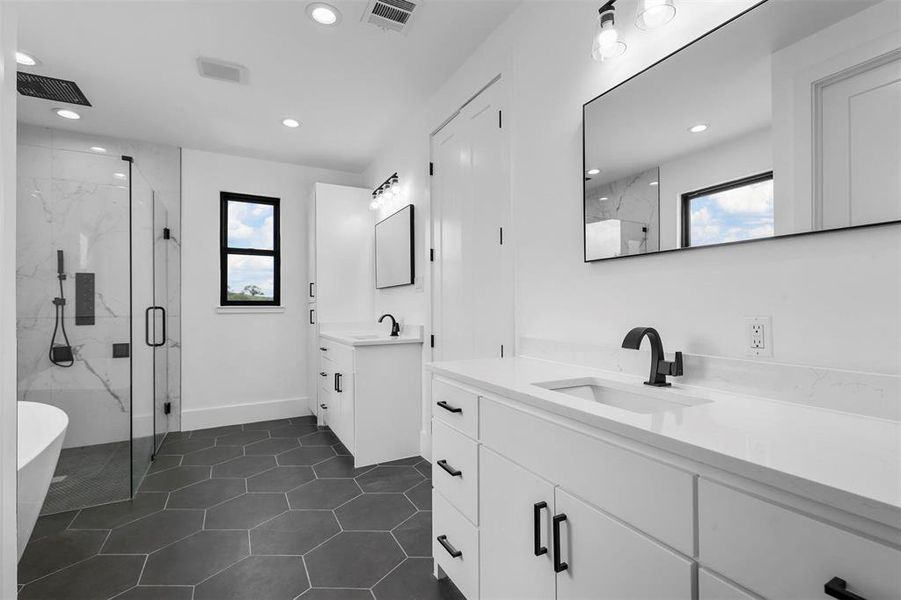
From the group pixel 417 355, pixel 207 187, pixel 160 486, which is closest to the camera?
pixel 160 486

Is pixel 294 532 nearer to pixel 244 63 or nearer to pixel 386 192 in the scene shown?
pixel 386 192

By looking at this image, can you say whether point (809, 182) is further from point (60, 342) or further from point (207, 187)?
point (207, 187)

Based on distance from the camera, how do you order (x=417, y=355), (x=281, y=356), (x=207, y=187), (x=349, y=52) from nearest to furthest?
(x=349, y=52)
(x=417, y=355)
(x=207, y=187)
(x=281, y=356)

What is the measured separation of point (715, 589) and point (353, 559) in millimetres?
1622

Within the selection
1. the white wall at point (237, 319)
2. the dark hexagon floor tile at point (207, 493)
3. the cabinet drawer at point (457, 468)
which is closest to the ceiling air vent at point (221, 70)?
the white wall at point (237, 319)

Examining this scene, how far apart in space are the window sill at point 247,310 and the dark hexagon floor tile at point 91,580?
2.51 metres

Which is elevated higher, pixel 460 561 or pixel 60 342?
pixel 60 342

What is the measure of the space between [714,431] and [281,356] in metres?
4.21

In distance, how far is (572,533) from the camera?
104 cm

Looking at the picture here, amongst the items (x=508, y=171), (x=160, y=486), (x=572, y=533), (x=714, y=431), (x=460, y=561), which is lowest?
(x=160, y=486)

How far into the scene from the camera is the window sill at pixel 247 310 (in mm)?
4121

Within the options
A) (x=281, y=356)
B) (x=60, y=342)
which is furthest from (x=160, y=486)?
(x=281, y=356)

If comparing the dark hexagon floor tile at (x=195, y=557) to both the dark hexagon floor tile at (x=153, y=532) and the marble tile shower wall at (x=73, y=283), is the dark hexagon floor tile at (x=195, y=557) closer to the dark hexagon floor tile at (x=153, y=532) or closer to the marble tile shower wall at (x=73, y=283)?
the dark hexagon floor tile at (x=153, y=532)

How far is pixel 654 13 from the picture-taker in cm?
133
